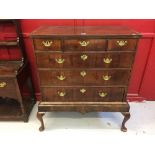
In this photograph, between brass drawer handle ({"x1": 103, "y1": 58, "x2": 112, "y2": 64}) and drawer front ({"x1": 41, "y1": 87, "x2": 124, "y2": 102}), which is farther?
drawer front ({"x1": 41, "y1": 87, "x2": 124, "y2": 102})

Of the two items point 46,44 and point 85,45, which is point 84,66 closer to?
point 85,45

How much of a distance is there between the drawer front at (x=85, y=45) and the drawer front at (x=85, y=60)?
46 mm

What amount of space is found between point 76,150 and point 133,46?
1.15 metres

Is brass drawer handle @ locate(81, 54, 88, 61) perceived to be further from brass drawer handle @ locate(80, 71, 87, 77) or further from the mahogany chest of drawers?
brass drawer handle @ locate(80, 71, 87, 77)

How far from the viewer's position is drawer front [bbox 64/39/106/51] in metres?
1.36

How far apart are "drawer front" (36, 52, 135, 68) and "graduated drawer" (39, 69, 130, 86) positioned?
0.05 meters

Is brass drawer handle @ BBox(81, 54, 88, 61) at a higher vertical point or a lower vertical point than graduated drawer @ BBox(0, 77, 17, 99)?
higher

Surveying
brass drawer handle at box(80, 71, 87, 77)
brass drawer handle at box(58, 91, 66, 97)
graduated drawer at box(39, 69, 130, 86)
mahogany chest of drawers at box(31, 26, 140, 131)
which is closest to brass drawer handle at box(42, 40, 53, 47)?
mahogany chest of drawers at box(31, 26, 140, 131)

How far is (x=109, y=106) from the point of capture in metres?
1.67

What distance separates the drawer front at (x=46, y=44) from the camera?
1.37 meters

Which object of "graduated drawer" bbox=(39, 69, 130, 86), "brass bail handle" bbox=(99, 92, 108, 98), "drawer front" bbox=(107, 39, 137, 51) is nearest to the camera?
"drawer front" bbox=(107, 39, 137, 51)

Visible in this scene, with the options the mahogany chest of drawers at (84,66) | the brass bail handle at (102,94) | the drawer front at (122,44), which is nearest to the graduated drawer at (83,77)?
the mahogany chest of drawers at (84,66)

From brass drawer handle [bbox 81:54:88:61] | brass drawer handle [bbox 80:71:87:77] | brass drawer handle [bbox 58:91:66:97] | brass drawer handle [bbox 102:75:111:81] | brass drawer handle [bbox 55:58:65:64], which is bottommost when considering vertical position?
brass drawer handle [bbox 58:91:66:97]
